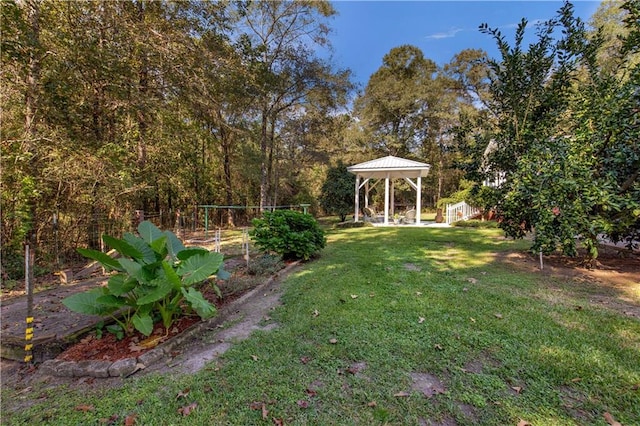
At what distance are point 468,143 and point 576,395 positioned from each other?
523cm

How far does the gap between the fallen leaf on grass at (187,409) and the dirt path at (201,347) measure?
45 cm

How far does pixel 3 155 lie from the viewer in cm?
495

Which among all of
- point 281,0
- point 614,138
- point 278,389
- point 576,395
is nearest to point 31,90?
point 278,389

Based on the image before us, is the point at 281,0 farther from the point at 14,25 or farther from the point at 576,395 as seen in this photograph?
the point at 576,395

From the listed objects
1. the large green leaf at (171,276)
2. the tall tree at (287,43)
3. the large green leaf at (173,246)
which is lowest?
the large green leaf at (171,276)

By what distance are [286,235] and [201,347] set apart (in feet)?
11.2

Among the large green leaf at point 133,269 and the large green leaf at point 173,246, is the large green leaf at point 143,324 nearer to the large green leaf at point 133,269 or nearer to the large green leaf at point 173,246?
the large green leaf at point 133,269

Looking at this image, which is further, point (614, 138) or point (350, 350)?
point (614, 138)

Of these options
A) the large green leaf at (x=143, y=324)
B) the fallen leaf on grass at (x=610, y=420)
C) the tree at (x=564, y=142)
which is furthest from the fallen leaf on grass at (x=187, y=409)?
the tree at (x=564, y=142)

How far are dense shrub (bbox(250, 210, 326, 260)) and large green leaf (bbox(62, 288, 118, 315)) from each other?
342cm

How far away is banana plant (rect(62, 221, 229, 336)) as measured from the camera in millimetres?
2582

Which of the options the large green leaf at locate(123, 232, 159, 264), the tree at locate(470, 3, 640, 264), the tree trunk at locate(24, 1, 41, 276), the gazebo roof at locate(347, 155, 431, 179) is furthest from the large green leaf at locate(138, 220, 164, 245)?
the gazebo roof at locate(347, 155, 431, 179)

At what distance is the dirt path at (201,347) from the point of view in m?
2.31

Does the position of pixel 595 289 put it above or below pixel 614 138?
below
